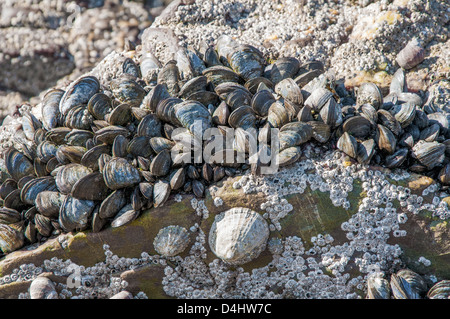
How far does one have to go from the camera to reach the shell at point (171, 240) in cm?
301

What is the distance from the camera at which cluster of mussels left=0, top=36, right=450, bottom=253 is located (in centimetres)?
301

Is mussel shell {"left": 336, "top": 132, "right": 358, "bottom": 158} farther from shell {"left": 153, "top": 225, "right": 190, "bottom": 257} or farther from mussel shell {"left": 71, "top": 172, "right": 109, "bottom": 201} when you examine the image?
mussel shell {"left": 71, "top": 172, "right": 109, "bottom": 201}

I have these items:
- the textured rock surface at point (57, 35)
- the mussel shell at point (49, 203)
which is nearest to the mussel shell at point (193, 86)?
the mussel shell at point (49, 203)

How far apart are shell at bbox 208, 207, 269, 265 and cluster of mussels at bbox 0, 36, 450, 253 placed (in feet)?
1.08

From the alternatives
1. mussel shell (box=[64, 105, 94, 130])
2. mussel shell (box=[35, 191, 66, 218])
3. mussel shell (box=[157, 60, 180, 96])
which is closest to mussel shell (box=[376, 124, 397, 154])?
mussel shell (box=[157, 60, 180, 96])

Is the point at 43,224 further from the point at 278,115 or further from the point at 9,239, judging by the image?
the point at 278,115

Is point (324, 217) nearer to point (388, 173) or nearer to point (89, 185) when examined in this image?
point (388, 173)

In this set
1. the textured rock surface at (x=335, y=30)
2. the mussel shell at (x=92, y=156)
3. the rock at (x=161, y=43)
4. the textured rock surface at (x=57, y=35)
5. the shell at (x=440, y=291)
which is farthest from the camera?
the textured rock surface at (x=57, y=35)

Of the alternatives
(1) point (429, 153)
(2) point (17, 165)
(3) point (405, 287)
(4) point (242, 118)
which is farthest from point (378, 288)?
(2) point (17, 165)

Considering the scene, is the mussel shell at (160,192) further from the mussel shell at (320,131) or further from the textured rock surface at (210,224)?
the mussel shell at (320,131)

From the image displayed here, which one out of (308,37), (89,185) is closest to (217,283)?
(89,185)

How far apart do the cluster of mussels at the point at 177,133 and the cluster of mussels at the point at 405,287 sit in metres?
0.80

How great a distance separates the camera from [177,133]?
10.4ft

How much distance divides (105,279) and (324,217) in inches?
74.2
